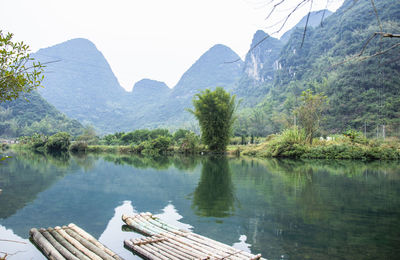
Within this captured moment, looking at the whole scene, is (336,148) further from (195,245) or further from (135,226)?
(195,245)

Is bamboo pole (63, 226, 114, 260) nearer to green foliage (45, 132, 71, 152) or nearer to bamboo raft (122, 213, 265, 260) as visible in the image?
bamboo raft (122, 213, 265, 260)

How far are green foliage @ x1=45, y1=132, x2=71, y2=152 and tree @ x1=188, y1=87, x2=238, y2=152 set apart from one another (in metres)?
18.3

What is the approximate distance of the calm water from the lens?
414cm

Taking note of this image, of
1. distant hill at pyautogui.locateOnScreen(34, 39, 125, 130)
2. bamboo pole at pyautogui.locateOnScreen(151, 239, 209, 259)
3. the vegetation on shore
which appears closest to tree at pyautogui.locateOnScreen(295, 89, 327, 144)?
the vegetation on shore

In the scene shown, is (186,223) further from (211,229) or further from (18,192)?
(18,192)

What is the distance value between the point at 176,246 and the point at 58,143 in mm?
34325

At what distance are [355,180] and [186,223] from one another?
23.2 ft

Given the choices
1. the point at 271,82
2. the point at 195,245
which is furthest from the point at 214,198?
the point at 271,82

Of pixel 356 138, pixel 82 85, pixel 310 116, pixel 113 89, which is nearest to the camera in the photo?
pixel 356 138

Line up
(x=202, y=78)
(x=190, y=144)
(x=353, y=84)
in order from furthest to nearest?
(x=202, y=78) → (x=353, y=84) → (x=190, y=144)

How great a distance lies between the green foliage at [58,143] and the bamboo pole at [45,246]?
106ft

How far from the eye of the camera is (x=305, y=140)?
22000 millimetres

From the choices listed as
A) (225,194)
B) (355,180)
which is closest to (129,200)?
(225,194)

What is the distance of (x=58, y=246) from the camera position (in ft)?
13.1
